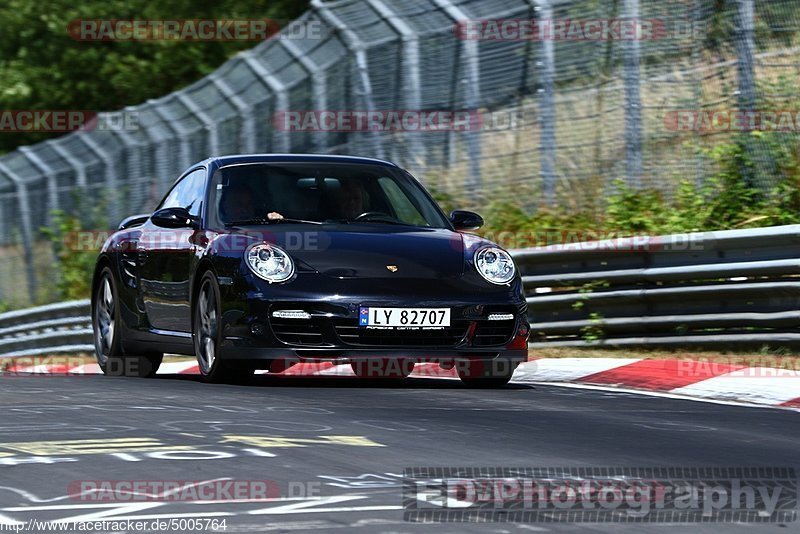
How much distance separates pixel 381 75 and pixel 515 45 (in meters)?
2.18

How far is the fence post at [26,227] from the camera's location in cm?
2370

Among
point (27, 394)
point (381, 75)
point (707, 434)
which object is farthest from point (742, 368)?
point (381, 75)

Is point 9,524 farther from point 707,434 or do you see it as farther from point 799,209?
point 799,209

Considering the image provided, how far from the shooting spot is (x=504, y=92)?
16.1 m

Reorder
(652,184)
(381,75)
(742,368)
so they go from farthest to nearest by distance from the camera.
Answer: (381,75), (652,184), (742,368)

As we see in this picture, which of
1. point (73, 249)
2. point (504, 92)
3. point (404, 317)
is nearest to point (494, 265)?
point (404, 317)

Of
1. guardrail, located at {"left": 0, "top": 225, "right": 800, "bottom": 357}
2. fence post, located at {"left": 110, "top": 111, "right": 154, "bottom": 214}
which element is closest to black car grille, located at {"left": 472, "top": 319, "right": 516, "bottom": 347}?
guardrail, located at {"left": 0, "top": 225, "right": 800, "bottom": 357}

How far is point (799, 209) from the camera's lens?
1328 centimetres

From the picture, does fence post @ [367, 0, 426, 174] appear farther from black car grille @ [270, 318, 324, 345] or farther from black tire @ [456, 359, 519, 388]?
black car grille @ [270, 318, 324, 345]

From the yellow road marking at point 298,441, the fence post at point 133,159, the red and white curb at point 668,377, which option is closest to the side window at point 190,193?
the red and white curb at point 668,377

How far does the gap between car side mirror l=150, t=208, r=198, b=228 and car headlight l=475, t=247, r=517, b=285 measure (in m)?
1.87

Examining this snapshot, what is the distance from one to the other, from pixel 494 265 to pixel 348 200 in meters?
1.23

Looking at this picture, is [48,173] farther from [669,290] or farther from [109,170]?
[669,290]

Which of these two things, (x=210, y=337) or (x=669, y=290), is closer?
(x=210, y=337)
